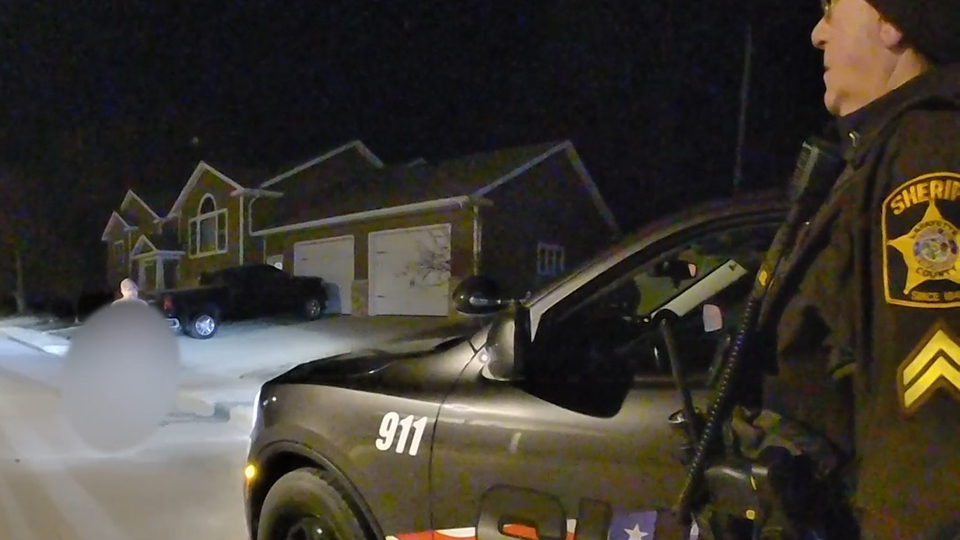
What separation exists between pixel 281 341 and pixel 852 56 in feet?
54.4

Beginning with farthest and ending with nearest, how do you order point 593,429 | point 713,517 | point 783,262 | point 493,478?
point 493,478 < point 593,429 < point 713,517 < point 783,262

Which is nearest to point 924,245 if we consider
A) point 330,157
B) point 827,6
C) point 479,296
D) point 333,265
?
point 827,6

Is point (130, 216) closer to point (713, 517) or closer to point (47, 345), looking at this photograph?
point (47, 345)

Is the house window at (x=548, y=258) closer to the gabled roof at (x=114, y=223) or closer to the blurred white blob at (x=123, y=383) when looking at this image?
the blurred white blob at (x=123, y=383)

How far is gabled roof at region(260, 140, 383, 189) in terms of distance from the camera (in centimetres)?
2903

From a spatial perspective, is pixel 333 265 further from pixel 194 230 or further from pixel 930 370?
pixel 930 370

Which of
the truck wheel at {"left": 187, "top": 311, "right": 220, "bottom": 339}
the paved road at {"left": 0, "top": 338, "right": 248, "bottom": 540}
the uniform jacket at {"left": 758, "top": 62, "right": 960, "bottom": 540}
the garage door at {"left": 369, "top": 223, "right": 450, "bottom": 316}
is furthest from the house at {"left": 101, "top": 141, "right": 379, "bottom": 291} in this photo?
the uniform jacket at {"left": 758, "top": 62, "right": 960, "bottom": 540}

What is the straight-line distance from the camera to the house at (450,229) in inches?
840

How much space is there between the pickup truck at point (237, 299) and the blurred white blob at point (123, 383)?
154 inches

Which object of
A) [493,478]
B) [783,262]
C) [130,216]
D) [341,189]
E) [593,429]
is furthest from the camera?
[130,216]

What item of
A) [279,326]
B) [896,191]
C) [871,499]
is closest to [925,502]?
[871,499]

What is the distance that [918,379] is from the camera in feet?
4.01

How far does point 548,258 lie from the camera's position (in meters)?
22.7

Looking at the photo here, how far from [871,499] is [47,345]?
20.5 meters
